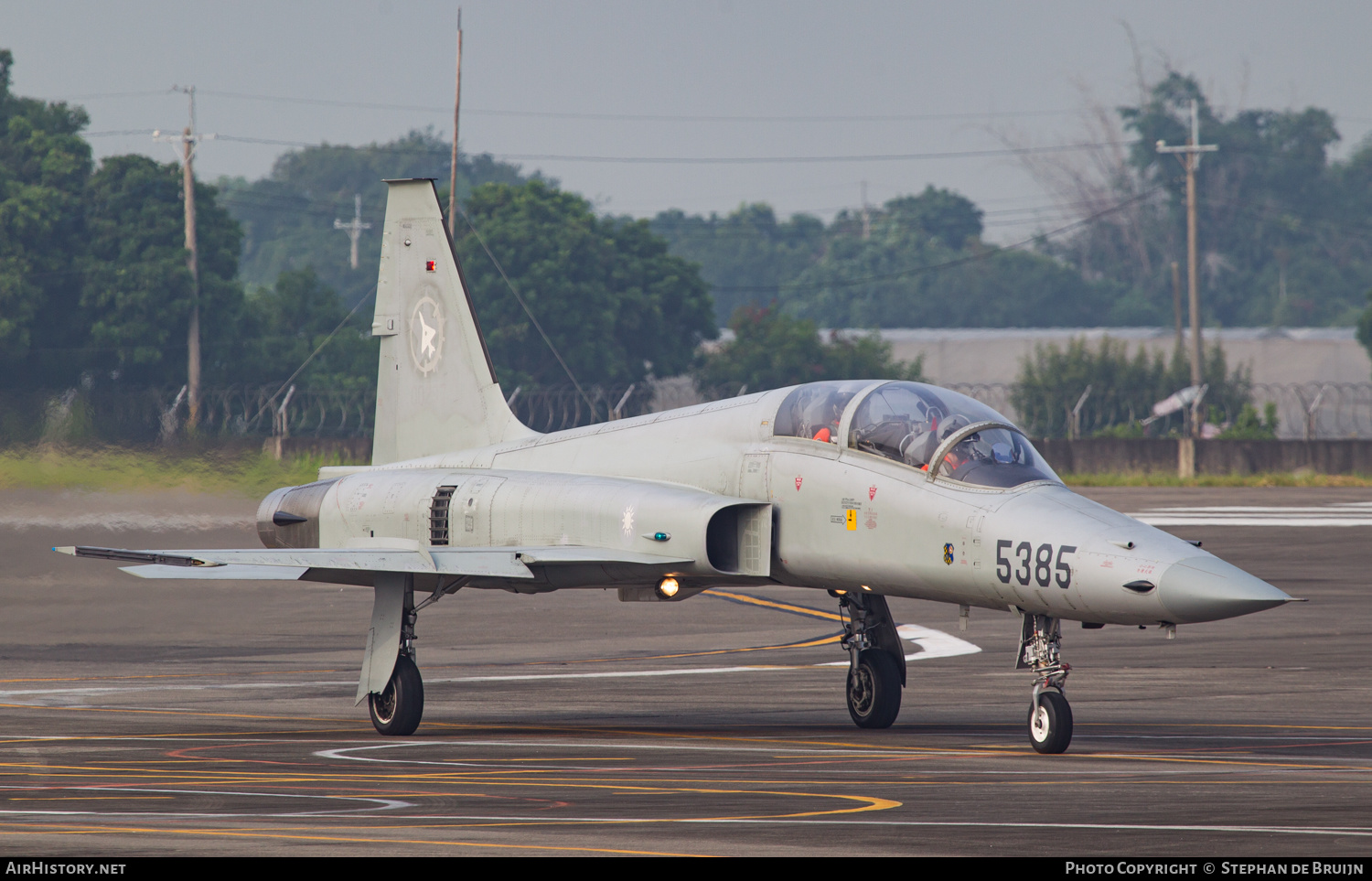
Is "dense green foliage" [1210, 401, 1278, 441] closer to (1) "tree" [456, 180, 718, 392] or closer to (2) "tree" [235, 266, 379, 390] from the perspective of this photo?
(1) "tree" [456, 180, 718, 392]

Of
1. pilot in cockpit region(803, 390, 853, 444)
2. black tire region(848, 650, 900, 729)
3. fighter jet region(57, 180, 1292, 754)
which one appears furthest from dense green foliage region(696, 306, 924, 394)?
pilot in cockpit region(803, 390, 853, 444)

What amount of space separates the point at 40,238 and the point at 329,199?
89526 millimetres

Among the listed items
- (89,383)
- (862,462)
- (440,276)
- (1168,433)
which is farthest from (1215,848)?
(1168,433)

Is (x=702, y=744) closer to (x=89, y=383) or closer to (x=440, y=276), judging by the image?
(x=440, y=276)

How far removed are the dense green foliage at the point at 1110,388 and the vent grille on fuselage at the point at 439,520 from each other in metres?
46.3

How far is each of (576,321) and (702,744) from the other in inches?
2176

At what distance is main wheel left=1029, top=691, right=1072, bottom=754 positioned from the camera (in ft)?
42.5

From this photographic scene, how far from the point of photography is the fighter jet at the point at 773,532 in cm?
1273

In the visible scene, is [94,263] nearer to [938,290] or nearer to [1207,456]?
[1207,456]

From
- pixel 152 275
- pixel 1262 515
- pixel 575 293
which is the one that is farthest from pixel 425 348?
pixel 575 293

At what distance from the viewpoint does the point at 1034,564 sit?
1280 cm

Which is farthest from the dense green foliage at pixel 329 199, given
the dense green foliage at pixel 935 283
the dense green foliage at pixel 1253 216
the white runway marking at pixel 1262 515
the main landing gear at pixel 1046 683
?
the main landing gear at pixel 1046 683

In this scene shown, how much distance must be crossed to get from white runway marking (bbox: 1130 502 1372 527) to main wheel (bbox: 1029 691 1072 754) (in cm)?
2666
